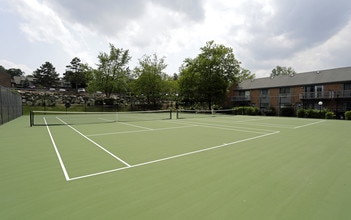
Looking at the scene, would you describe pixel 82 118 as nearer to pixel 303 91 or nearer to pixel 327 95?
pixel 303 91

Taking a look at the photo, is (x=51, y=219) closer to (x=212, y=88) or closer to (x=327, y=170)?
(x=327, y=170)

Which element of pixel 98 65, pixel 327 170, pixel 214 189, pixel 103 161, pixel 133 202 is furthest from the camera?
pixel 98 65

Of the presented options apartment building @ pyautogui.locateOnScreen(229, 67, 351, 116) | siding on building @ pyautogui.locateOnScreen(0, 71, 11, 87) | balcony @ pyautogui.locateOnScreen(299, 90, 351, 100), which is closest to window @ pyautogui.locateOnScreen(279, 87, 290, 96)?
apartment building @ pyautogui.locateOnScreen(229, 67, 351, 116)

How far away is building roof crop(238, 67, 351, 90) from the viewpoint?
26.0 metres

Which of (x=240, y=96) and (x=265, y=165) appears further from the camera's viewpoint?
(x=240, y=96)

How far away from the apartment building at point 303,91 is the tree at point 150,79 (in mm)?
16587

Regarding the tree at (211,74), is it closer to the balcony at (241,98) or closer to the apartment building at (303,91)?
the balcony at (241,98)

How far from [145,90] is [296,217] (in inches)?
1445

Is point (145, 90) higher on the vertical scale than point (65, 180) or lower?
higher

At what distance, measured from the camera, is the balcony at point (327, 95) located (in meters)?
24.6

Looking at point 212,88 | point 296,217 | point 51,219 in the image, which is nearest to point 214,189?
point 296,217

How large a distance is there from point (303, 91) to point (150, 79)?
2744 cm

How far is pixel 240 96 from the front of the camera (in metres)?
37.0

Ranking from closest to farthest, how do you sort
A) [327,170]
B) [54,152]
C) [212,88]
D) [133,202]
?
[133,202] → [327,170] → [54,152] → [212,88]
